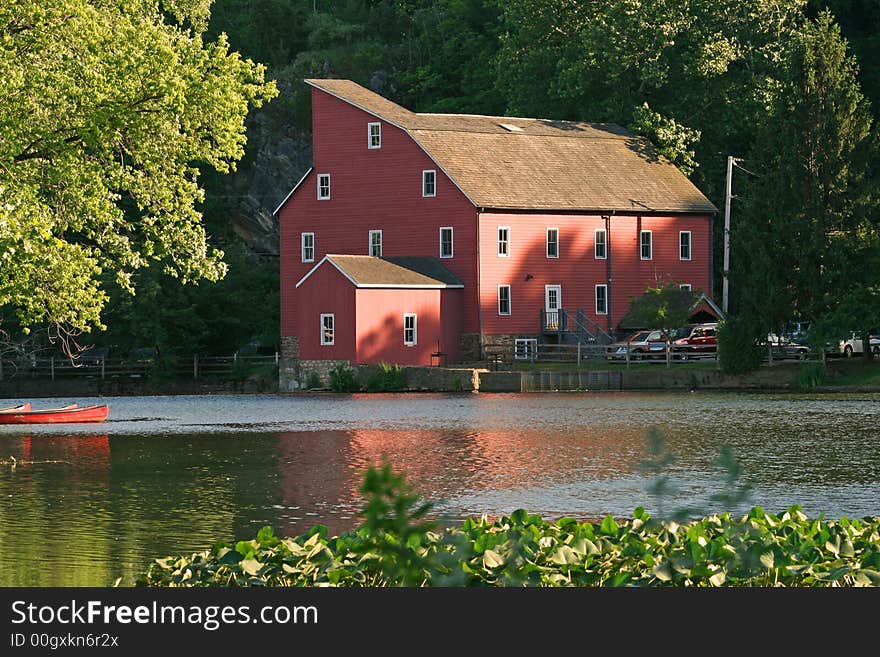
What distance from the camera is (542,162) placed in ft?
255

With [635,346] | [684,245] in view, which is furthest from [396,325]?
[684,245]

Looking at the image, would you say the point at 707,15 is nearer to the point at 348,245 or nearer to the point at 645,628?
the point at 348,245

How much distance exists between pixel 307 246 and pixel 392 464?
47138 mm

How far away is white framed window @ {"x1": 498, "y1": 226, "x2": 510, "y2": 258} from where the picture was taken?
74.9 meters

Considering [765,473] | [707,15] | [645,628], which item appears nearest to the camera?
[645,628]

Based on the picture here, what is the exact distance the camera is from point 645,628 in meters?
11.6

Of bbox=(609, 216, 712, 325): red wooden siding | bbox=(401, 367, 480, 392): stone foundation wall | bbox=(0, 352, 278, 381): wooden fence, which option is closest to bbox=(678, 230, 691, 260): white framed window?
bbox=(609, 216, 712, 325): red wooden siding

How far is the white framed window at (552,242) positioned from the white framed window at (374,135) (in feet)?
28.6

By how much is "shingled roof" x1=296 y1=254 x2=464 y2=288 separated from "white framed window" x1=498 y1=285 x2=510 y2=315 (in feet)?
6.05

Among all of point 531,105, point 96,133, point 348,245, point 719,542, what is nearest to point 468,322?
point 348,245

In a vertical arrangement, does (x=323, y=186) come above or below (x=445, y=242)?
above

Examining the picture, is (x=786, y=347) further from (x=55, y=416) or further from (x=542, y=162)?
(x=55, y=416)

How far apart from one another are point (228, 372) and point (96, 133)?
44.6 meters

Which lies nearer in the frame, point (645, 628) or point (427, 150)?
point (645, 628)
